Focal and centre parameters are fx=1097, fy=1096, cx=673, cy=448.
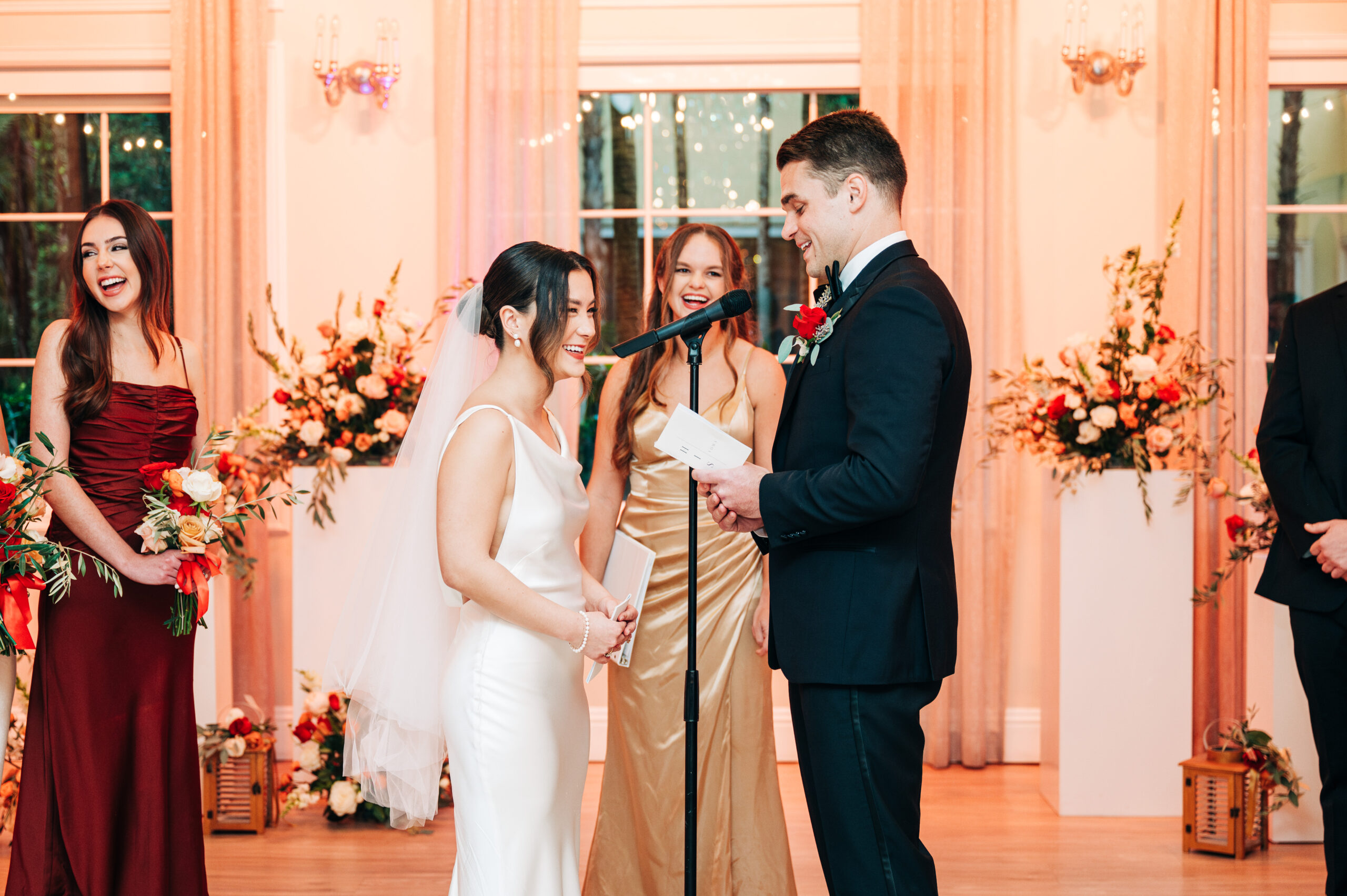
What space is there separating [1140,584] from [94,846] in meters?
3.41

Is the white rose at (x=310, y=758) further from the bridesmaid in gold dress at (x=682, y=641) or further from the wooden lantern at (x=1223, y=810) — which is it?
the wooden lantern at (x=1223, y=810)

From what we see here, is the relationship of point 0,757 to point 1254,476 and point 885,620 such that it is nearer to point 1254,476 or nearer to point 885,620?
point 885,620

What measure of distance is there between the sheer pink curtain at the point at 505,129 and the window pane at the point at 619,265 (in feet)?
0.87

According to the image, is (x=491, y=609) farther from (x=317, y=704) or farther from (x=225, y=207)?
(x=225, y=207)

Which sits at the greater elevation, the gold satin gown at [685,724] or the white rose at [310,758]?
the gold satin gown at [685,724]

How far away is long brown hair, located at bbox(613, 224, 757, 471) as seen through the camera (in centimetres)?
293

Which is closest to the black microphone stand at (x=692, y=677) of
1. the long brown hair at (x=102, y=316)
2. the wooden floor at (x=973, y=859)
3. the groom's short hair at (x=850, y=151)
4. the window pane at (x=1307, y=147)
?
the groom's short hair at (x=850, y=151)

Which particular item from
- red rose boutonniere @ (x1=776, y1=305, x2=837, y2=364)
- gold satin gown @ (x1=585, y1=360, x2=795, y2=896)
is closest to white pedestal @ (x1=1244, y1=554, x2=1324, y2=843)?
gold satin gown @ (x1=585, y1=360, x2=795, y2=896)

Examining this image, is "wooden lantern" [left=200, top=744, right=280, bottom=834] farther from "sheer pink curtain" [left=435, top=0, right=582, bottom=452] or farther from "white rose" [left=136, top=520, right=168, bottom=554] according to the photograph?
"sheer pink curtain" [left=435, top=0, right=582, bottom=452]

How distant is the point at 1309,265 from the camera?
15.9 ft

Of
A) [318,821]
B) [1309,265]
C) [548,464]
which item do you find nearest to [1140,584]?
[1309,265]

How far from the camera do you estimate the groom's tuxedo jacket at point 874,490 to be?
6.09 ft

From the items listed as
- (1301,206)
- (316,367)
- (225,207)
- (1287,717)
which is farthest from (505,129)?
(1287,717)

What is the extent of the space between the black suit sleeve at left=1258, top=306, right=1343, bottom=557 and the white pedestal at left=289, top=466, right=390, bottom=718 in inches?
114
